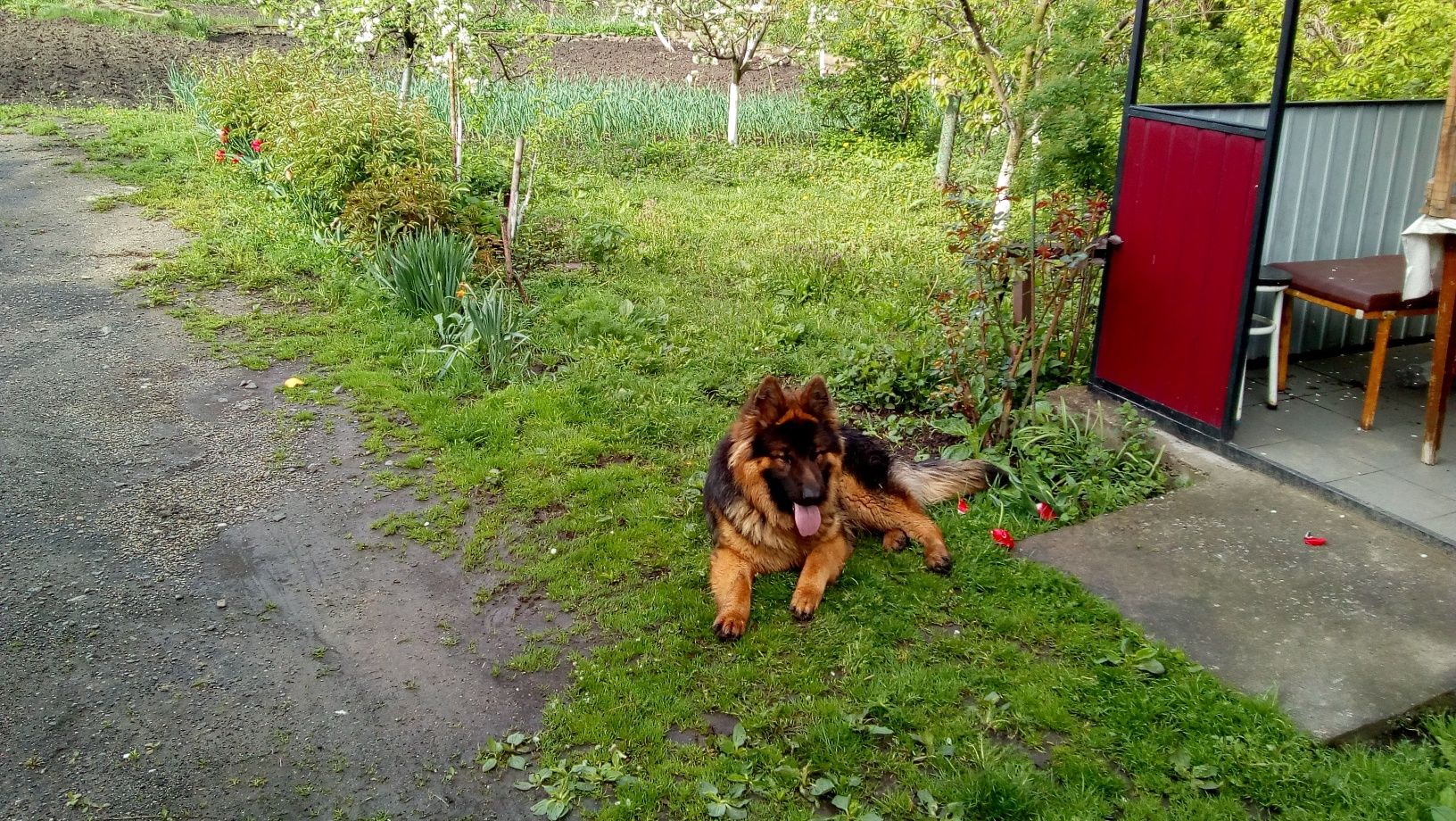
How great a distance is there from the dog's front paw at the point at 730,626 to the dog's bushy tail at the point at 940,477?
122cm

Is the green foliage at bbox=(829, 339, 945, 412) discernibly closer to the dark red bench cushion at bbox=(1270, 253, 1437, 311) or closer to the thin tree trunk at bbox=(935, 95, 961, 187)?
the dark red bench cushion at bbox=(1270, 253, 1437, 311)

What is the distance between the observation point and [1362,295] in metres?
5.05

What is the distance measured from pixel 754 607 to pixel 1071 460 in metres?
1.97

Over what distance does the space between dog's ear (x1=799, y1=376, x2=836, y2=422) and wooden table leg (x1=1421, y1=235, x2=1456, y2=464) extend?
2.74 meters

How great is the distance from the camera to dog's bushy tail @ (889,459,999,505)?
4.98 metres

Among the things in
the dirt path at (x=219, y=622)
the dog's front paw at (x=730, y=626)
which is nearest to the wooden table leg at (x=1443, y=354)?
the dog's front paw at (x=730, y=626)

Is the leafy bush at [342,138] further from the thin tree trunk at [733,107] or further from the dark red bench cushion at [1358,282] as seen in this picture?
the dark red bench cushion at [1358,282]

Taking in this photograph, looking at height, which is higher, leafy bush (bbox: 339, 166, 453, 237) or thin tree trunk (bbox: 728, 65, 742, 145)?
thin tree trunk (bbox: 728, 65, 742, 145)

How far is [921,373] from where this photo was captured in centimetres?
644

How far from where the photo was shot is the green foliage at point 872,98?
48.1 ft

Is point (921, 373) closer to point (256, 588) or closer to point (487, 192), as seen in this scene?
point (256, 588)

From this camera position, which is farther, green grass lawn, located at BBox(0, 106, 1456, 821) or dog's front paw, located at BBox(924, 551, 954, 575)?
dog's front paw, located at BBox(924, 551, 954, 575)

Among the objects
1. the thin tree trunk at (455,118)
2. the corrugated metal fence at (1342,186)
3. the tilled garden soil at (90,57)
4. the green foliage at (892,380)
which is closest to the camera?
the corrugated metal fence at (1342,186)

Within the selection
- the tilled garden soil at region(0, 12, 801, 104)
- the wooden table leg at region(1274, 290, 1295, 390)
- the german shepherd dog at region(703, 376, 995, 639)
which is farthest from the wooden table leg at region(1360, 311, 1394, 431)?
the tilled garden soil at region(0, 12, 801, 104)
